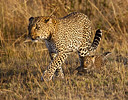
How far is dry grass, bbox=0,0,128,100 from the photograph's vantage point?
5430 millimetres

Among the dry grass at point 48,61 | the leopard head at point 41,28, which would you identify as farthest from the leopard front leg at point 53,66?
the leopard head at point 41,28

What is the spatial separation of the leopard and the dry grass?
0.33m

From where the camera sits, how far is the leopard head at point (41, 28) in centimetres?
599

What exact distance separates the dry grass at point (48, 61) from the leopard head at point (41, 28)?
2.12 ft

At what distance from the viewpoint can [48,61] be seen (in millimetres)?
7613

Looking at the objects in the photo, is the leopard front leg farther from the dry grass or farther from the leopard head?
the leopard head

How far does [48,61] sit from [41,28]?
174 cm

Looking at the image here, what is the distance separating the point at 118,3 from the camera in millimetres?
9656

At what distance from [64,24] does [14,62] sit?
6.25ft

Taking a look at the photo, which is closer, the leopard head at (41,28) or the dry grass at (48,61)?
the dry grass at (48,61)

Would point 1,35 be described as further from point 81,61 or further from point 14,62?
point 81,61

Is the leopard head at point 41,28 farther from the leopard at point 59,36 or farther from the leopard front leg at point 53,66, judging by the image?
the leopard front leg at point 53,66

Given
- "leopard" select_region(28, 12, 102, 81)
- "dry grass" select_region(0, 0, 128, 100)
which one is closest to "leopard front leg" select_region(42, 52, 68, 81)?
"leopard" select_region(28, 12, 102, 81)

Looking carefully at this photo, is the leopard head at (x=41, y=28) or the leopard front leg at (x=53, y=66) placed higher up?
the leopard head at (x=41, y=28)
